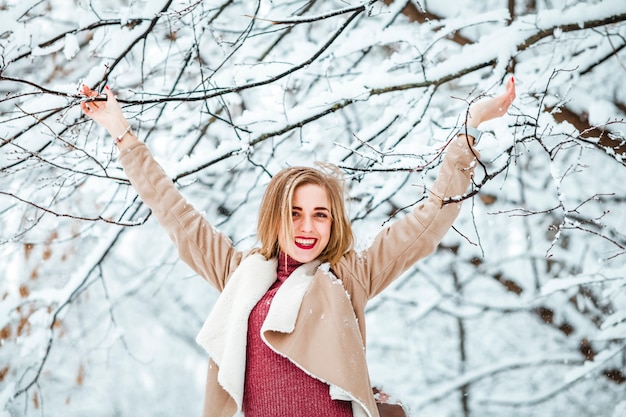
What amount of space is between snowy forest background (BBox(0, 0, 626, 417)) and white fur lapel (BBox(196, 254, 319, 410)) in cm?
65

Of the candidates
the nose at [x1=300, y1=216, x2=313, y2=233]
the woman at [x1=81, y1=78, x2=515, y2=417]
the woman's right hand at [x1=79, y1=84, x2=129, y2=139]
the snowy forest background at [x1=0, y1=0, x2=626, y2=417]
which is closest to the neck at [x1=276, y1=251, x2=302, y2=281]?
the woman at [x1=81, y1=78, x2=515, y2=417]

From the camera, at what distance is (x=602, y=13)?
221cm

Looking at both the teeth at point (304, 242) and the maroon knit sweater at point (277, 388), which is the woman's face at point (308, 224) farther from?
the maroon knit sweater at point (277, 388)

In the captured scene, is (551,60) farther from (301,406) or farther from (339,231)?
(301,406)

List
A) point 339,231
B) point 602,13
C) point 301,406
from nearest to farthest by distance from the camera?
point 301,406 → point 339,231 → point 602,13

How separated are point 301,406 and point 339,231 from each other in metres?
0.55

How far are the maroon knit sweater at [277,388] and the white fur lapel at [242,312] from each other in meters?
0.04

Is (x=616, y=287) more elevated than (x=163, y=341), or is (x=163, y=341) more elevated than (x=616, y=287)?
(x=163, y=341)

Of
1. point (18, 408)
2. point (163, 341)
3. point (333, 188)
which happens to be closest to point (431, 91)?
point (333, 188)

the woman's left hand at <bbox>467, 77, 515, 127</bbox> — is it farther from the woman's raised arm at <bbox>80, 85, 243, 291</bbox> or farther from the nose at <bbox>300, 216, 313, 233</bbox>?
A: the woman's raised arm at <bbox>80, 85, 243, 291</bbox>

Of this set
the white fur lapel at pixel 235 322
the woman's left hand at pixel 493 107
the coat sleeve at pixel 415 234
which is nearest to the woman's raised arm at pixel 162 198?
the white fur lapel at pixel 235 322

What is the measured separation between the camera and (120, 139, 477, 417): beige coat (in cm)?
152

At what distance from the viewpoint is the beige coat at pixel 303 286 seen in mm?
1517

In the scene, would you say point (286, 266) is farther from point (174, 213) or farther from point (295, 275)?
point (174, 213)
